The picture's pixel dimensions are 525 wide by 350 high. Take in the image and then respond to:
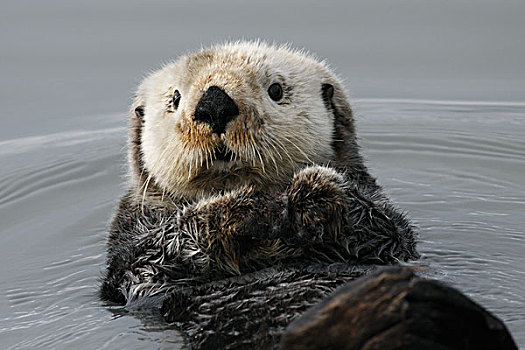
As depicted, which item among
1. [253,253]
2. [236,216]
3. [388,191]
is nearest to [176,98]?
[236,216]

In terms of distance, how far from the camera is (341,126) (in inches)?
180

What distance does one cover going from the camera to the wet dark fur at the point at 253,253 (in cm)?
353

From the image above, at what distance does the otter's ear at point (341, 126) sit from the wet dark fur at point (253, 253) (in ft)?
0.54

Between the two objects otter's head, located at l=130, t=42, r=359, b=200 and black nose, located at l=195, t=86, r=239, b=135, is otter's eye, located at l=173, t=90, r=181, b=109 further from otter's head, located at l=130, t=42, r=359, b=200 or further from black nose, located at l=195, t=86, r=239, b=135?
black nose, located at l=195, t=86, r=239, b=135

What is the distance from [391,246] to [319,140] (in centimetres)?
69

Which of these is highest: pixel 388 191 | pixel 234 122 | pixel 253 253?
pixel 234 122

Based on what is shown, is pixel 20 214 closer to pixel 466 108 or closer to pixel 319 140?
pixel 319 140

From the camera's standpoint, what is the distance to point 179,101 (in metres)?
4.11

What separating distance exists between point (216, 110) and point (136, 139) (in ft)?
3.70

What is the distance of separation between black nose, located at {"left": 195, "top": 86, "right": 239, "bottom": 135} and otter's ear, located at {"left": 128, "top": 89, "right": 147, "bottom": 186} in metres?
0.94

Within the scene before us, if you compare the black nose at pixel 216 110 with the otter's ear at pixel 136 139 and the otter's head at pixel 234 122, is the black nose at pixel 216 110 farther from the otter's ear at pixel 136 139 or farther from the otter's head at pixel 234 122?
the otter's ear at pixel 136 139

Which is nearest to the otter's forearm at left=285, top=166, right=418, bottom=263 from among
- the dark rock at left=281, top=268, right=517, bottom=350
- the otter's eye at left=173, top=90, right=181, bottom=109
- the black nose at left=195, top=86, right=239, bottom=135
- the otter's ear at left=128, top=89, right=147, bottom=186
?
the black nose at left=195, top=86, right=239, bottom=135

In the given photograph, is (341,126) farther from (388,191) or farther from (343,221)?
(388,191)

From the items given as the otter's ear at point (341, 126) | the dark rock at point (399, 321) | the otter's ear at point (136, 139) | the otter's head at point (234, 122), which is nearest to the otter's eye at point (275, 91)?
the otter's head at point (234, 122)
